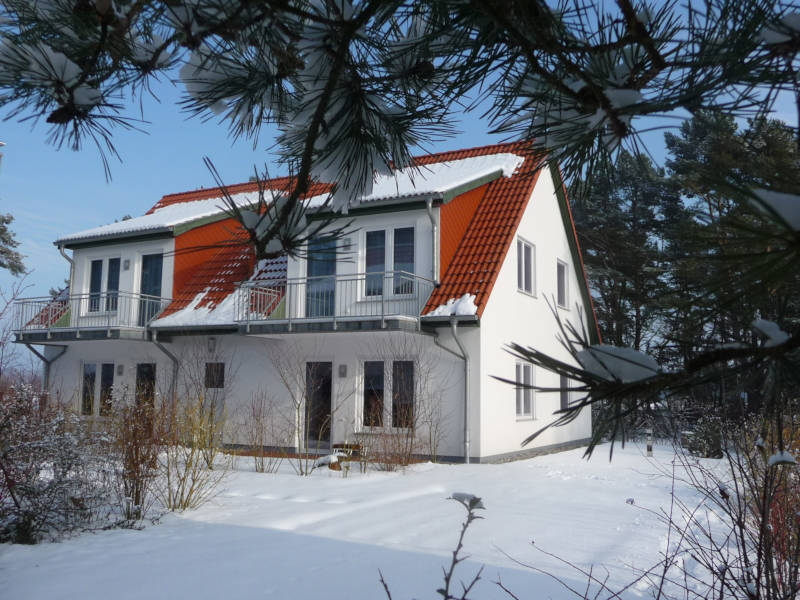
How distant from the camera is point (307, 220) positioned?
7.18 ft

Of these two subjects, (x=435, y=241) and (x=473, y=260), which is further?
(x=473, y=260)

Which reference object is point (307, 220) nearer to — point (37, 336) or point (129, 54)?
point (129, 54)

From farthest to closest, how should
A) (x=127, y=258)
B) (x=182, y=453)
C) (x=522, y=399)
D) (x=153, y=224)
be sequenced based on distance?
(x=127, y=258) → (x=153, y=224) → (x=522, y=399) → (x=182, y=453)

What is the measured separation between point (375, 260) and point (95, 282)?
8550mm

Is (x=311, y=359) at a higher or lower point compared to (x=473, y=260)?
lower

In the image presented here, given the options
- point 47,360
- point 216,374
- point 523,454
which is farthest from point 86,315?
point 523,454

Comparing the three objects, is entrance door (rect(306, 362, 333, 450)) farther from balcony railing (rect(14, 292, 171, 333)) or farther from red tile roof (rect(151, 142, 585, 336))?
balcony railing (rect(14, 292, 171, 333))

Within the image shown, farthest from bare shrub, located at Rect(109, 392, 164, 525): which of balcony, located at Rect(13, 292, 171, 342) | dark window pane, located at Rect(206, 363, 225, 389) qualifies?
balcony, located at Rect(13, 292, 171, 342)

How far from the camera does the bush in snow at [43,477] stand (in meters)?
5.79

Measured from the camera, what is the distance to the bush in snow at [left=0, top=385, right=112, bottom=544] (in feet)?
19.0

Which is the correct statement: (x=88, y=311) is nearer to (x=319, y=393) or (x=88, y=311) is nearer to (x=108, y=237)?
(x=108, y=237)

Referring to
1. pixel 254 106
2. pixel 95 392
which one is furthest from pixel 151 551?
pixel 95 392

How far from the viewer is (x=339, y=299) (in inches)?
535

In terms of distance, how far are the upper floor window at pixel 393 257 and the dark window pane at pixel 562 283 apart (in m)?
5.39
